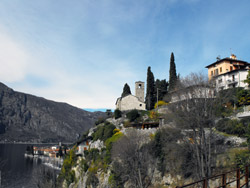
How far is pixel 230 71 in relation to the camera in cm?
4984

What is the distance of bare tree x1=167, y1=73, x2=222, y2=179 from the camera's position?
2462 centimetres

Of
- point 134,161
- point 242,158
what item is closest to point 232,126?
point 242,158

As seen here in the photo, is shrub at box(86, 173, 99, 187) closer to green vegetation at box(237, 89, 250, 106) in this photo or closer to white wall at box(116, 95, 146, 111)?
white wall at box(116, 95, 146, 111)

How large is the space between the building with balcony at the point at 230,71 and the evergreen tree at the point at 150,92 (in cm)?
1739

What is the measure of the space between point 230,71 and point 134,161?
3404cm

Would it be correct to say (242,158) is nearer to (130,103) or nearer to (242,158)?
(242,158)

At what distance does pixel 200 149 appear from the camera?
25141 mm

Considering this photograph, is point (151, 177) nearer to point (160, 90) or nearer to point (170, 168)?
point (170, 168)

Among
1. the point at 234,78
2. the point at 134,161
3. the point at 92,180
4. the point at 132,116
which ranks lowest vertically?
the point at 92,180

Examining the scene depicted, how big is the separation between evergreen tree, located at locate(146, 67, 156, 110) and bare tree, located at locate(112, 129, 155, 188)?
27.2m

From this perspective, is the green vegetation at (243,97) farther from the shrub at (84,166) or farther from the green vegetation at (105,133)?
the shrub at (84,166)

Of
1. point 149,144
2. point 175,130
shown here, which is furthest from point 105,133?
point 175,130

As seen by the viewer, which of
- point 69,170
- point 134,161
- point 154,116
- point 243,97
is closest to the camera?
point 243,97

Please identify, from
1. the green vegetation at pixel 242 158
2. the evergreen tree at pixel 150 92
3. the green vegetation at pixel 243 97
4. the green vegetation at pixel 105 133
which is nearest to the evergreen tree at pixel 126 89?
the evergreen tree at pixel 150 92
